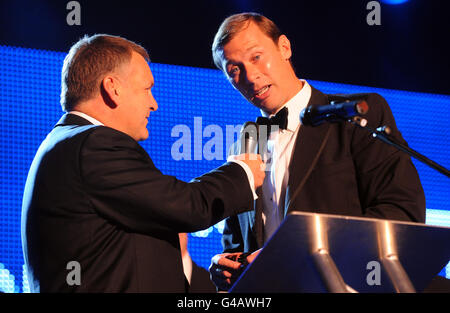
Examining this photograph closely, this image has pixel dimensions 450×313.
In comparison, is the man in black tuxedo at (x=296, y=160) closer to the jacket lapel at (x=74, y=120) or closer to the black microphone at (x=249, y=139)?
the black microphone at (x=249, y=139)

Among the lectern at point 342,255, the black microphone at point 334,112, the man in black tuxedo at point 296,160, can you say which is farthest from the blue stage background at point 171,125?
the lectern at point 342,255

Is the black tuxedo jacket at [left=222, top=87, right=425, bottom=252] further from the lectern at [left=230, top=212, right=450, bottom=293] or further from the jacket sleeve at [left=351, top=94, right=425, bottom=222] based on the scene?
the lectern at [left=230, top=212, right=450, bottom=293]

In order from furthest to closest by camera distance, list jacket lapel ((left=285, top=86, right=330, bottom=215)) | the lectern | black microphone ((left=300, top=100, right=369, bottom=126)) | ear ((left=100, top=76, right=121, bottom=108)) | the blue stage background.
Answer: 1. the blue stage background
2. jacket lapel ((left=285, top=86, right=330, bottom=215))
3. ear ((left=100, top=76, right=121, bottom=108))
4. black microphone ((left=300, top=100, right=369, bottom=126))
5. the lectern

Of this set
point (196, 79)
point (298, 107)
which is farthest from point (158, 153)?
point (298, 107)

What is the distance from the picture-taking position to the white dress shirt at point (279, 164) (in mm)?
2186

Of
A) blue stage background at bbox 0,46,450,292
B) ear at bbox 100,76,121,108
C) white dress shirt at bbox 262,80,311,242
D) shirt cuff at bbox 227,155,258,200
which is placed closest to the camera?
shirt cuff at bbox 227,155,258,200

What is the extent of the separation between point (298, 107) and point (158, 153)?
1.10 meters

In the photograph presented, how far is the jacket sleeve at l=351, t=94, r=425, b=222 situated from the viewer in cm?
187

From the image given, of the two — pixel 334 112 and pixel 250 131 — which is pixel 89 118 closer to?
pixel 250 131

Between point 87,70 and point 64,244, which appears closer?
point 64,244

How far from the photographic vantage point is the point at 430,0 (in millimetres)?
3662

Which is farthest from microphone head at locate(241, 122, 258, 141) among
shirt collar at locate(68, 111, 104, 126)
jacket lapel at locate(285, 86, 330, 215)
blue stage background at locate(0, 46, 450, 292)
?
blue stage background at locate(0, 46, 450, 292)

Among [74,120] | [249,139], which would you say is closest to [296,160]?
[249,139]
